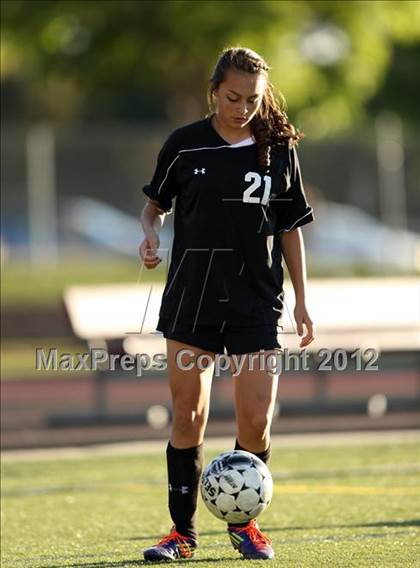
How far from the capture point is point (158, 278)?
2261 cm

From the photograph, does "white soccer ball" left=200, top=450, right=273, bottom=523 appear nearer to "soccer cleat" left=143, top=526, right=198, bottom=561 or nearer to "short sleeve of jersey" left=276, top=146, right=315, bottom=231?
"soccer cleat" left=143, top=526, right=198, bottom=561

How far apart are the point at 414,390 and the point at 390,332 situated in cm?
129

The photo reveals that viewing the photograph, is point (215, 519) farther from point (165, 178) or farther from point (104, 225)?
point (104, 225)

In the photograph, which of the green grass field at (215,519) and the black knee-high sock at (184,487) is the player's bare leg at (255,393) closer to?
the black knee-high sock at (184,487)

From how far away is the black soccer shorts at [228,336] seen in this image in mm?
5551

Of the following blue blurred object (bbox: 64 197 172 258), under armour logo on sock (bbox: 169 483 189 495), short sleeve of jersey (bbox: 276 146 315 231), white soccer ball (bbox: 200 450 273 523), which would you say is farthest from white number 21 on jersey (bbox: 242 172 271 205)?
blue blurred object (bbox: 64 197 172 258)

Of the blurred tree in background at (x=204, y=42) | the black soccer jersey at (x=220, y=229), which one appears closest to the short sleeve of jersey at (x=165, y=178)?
the black soccer jersey at (x=220, y=229)

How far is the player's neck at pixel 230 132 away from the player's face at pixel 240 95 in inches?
3.8

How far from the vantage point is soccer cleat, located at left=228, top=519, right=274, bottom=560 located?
555 cm

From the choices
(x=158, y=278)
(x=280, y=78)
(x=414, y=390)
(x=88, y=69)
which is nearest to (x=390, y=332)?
(x=414, y=390)

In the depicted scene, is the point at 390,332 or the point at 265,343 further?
the point at 390,332

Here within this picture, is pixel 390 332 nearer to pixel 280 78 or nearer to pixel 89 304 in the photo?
pixel 89 304

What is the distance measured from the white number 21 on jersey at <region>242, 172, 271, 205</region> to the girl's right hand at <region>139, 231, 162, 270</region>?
1.39ft

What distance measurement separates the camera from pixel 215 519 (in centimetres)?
738
